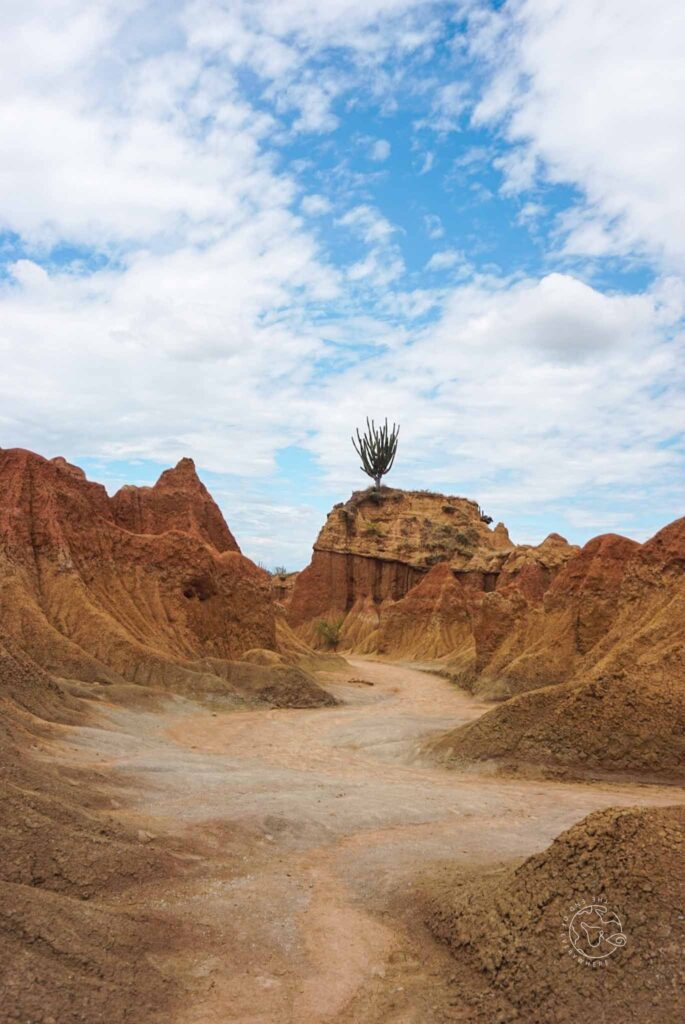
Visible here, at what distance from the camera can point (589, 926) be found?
6020 mm

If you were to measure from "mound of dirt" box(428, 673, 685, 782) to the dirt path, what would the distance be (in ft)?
1.95

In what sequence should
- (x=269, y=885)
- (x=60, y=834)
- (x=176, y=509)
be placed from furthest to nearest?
(x=176, y=509) → (x=269, y=885) → (x=60, y=834)

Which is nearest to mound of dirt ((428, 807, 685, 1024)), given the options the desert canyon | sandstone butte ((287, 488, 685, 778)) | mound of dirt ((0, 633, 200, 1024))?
the desert canyon

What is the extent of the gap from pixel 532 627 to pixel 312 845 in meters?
20.7

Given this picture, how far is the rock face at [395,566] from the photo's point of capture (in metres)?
52.7

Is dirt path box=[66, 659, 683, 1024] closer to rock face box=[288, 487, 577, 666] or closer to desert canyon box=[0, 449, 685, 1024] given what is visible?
desert canyon box=[0, 449, 685, 1024]

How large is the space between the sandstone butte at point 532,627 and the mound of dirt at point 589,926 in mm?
7642

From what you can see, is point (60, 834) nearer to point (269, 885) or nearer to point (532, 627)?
point (269, 885)

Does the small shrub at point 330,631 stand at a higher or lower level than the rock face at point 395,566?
lower

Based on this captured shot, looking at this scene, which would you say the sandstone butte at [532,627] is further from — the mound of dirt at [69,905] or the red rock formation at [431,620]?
the mound of dirt at [69,905]

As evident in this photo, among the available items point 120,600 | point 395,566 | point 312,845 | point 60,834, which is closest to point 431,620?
point 395,566

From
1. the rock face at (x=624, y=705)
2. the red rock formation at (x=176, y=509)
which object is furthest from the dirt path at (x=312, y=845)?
the red rock formation at (x=176, y=509)

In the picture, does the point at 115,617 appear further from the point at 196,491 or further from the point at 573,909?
the point at 573,909

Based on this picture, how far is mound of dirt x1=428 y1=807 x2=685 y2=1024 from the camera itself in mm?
5441
